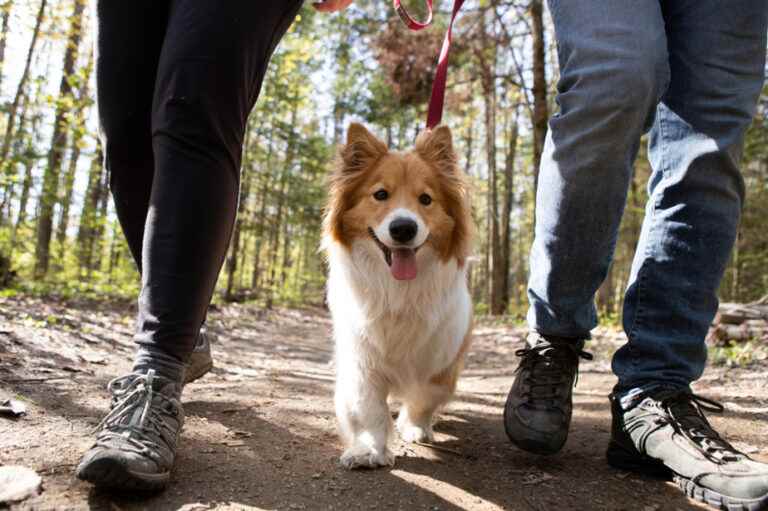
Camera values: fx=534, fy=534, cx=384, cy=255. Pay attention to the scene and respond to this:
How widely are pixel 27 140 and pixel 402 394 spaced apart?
7.36m

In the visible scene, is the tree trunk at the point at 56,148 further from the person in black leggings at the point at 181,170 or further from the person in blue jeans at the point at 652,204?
the person in blue jeans at the point at 652,204

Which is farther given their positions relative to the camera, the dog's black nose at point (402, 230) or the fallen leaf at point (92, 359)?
the fallen leaf at point (92, 359)

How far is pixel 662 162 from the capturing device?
1.94 meters

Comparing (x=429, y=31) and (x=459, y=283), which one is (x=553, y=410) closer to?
(x=459, y=283)

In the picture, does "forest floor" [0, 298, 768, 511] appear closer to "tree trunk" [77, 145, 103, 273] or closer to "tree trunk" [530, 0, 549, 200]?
"tree trunk" [530, 0, 549, 200]

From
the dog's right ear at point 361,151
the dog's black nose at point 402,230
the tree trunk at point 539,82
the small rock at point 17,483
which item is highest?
the tree trunk at point 539,82

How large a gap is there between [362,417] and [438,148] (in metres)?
1.58

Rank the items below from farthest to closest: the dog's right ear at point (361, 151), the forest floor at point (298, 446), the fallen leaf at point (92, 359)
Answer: the fallen leaf at point (92, 359) → the dog's right ear at point (361, 151) → the forest floor at point (298, 446)

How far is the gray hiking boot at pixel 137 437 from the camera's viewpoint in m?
1.29

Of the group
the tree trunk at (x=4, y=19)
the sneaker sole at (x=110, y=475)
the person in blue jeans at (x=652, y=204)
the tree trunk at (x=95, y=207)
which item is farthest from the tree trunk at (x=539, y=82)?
the sneaker sole at (x=110, y=475)

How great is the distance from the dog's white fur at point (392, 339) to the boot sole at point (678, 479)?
773mm

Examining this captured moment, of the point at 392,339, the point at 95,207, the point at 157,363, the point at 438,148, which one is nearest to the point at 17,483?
the point at 157,363

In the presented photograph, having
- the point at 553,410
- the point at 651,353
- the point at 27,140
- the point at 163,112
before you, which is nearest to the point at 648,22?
the point at 651,353

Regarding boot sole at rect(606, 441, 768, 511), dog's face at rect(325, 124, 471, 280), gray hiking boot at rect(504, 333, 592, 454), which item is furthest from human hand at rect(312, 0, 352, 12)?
boot sole at rect(606, 441, 768, 511)
